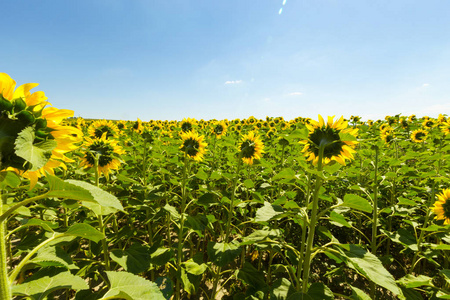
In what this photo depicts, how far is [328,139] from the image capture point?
5.43 ft

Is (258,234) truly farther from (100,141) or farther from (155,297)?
(100,141)

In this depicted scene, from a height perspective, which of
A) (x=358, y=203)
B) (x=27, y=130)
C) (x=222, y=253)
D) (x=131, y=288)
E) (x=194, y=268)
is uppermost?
(x=27, y=130)

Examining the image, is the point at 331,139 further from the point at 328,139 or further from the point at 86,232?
the point at 86,232

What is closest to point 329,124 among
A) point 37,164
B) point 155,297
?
point 155,297

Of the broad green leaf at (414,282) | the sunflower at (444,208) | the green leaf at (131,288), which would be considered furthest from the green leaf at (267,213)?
the sunflower at (444,208)

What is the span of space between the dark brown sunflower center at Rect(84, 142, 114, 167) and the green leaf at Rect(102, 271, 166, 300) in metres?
1.44

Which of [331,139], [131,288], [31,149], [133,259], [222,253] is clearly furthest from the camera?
[222,253]

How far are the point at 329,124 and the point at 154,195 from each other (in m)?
1.93

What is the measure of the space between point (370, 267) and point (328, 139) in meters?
0.88

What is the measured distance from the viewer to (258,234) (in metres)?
1.96

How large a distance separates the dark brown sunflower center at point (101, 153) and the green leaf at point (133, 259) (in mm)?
957

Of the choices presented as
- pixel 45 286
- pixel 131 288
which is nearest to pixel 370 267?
pixel 131 288

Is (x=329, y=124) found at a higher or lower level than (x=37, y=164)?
higher

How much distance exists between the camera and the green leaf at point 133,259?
72.6 inches
